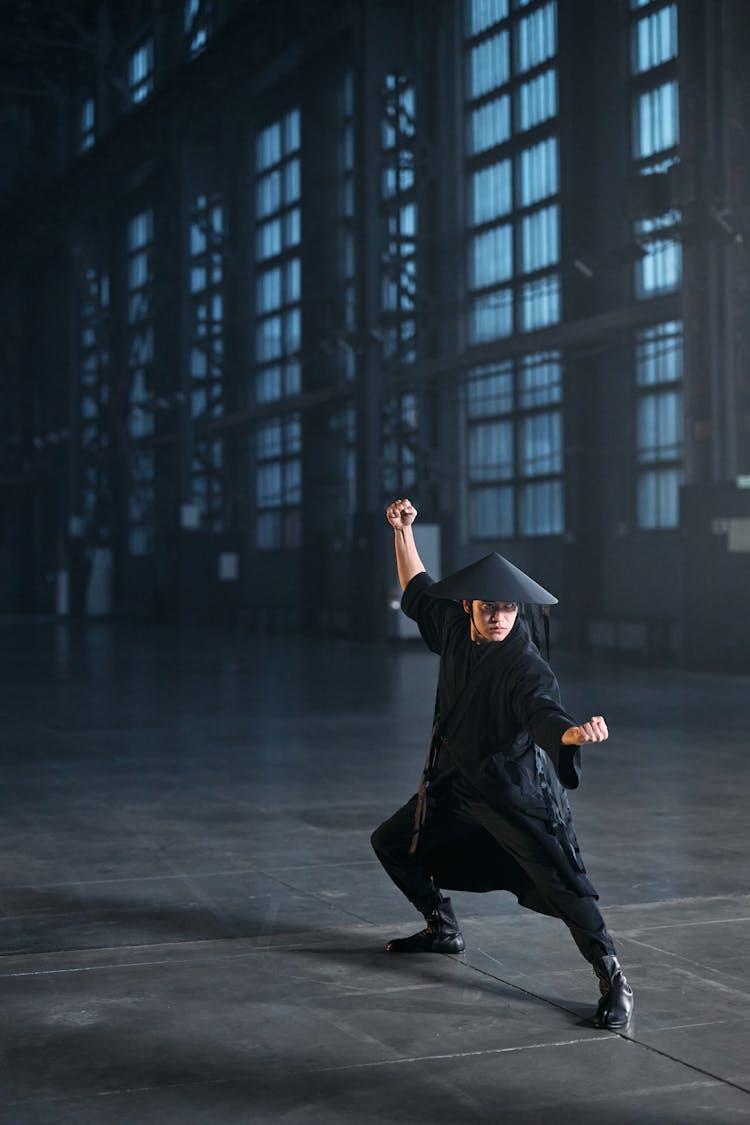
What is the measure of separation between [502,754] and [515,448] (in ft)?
85.9

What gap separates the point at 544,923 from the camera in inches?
273

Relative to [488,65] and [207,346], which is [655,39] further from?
[207,346]

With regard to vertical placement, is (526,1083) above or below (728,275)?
below

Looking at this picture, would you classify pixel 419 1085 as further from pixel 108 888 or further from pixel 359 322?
pixel 359 322

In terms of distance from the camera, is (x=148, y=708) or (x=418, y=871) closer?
(x=418, y=871)

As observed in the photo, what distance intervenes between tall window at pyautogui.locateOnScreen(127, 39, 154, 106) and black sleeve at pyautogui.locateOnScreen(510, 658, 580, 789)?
43.9 meters

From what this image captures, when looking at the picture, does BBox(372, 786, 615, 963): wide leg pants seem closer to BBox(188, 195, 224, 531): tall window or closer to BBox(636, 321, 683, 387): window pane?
BBox(636, 321, 683, 387): window pane

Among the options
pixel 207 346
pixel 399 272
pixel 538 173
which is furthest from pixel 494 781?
pixel 207 346

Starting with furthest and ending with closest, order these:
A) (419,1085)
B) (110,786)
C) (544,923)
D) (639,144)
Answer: (639,144)
(110,786)
(544,923)
(419,1085)

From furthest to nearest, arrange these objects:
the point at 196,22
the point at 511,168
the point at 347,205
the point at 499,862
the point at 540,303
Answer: the point at 196,22 → the point at 347,205 → the point at 511,168 → the point at 540,303 → the point at 499,862

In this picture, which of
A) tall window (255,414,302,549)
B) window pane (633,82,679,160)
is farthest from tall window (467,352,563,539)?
tall window (255,414,302,549)

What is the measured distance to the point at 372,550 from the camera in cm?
3297

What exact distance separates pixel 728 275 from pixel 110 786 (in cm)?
1482

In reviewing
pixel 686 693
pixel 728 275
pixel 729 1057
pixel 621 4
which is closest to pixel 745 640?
pixel 686 693
